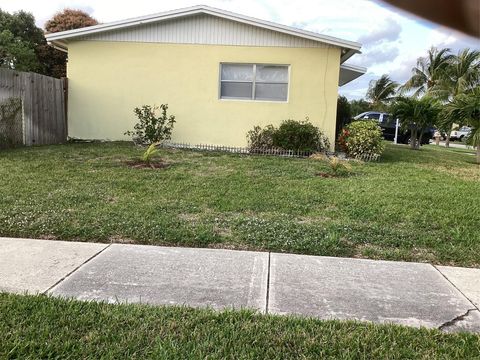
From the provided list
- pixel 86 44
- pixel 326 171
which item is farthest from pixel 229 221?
pixel 86 44

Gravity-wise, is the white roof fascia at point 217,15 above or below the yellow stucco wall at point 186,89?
above

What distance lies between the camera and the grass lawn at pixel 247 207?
5414mm

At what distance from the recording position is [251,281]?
4238 millimetres

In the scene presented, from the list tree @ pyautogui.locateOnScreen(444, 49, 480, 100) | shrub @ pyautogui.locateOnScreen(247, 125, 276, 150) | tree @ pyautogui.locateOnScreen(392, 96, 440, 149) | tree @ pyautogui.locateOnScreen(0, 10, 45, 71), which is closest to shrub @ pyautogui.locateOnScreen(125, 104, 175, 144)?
shrub @ pyautogui.locateOnScreen(247, 125, 276, 150)

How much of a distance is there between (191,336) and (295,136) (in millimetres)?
10215

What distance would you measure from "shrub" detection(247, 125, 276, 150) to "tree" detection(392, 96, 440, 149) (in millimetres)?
10455

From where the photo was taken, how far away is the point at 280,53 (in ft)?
44.5

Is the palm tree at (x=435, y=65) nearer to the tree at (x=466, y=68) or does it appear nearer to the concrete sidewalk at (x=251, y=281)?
the tree at (x=466, y=68)

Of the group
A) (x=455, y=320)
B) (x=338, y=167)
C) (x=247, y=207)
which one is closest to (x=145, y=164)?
(x=247, y=207)

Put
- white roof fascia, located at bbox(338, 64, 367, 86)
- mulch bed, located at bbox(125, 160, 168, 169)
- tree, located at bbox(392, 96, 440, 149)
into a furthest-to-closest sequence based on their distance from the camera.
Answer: tree, located at bbox(392, 96, 440, 149) < white roof fascia, located at bbox(338, 64, 367, 86) < mulch bed, located at bbox(125, 160, 168, 169)

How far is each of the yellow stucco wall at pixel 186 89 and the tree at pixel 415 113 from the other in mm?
9240

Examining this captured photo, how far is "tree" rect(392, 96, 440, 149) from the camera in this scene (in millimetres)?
20984

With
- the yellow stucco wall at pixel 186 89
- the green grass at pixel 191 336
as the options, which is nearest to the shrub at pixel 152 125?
the yellow stucco wall at pixel 186 89

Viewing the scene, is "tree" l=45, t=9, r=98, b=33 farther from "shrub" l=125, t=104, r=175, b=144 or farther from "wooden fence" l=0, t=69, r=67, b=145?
"shrub" l=125, t=104, r=175, b=144
